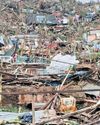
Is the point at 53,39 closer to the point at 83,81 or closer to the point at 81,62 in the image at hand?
the point at 81,62

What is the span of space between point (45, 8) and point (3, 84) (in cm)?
1468

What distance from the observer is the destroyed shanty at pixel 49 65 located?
27.7 feet

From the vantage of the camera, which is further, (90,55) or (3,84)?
(90,55)

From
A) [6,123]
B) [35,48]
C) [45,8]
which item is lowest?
[6,123]

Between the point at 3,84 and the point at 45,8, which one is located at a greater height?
the point at 45,8

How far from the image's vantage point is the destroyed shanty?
8.44 meters

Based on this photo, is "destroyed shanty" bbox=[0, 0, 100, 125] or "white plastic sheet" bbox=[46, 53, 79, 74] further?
"white plastic sheet" bbox=[46, 53, 79, 74]

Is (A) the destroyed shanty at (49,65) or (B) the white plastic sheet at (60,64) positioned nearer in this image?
(A) the destroyed shanty at (49,65)

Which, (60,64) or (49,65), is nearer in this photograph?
(60,64)

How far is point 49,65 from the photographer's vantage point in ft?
40.7

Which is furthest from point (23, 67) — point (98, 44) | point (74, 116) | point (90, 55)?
point (98, 44)

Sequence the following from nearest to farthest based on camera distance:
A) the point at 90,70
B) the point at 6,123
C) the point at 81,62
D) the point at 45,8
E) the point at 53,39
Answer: the point at 6,123, the point at 90,70, the point at 81,62, the point at 53,39, the point at 45,8

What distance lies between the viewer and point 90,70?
457 inches

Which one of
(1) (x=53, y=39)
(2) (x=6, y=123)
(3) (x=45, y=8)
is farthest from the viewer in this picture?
(3) (x=45, y=8)
